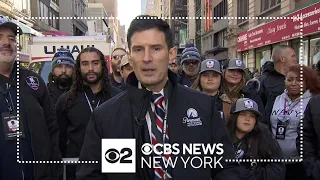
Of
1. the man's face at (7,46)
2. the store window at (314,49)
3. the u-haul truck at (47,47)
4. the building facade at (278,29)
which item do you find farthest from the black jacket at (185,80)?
the store window at (314,49)

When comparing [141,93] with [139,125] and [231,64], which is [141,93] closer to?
[139,125]

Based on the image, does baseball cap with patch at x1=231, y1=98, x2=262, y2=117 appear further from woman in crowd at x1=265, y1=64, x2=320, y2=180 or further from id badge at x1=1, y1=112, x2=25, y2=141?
id badge at x1=1, y1=112, x2=25, y2=141

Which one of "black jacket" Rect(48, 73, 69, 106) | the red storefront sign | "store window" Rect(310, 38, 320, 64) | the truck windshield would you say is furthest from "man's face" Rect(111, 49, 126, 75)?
"store window" Rect(310, 38, 320, 64)

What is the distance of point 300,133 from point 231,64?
1.37m

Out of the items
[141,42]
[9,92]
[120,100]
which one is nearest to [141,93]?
[120,100]

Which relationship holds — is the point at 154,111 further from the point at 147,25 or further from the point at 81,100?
the point at 81,100

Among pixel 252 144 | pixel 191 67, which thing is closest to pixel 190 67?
pixel 191 67

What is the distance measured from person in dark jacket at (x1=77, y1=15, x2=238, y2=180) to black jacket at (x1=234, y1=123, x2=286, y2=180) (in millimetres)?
1488

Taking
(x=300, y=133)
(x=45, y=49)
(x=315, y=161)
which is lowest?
(x=315, y=161)

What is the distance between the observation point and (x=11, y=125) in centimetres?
261

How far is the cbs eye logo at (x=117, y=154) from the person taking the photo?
189cm

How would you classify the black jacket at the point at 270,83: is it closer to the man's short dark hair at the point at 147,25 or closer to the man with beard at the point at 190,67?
Answer: the man with beard at the point at 190,67

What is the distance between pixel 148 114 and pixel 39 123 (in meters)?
1.29

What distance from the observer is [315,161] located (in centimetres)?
305
